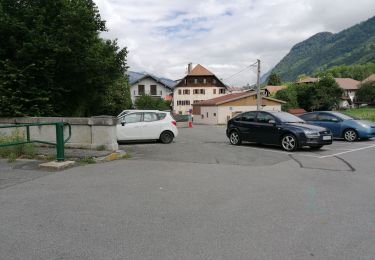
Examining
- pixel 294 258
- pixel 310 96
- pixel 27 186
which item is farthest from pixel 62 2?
pixel 310 96

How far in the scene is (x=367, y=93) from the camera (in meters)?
94.2

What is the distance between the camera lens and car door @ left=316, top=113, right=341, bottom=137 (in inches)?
628

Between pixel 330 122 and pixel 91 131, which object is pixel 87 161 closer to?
pixel 91 131

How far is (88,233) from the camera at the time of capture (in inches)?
168

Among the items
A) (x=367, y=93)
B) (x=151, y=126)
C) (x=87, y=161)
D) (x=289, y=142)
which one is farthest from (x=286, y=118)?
(x=367, y=93)

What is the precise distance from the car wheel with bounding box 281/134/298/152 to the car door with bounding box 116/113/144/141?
19.4 feet

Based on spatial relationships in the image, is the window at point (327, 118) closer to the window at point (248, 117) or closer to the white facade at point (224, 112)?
the window at point (248, 117)

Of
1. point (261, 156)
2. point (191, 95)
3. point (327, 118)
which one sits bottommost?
point (261, 156)

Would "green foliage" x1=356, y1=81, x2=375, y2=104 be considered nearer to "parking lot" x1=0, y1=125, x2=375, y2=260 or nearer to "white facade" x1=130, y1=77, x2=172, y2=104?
"white facade" x1=130, y1=77, x2=172, y2=104

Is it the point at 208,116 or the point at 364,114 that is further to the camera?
the point at 208,116

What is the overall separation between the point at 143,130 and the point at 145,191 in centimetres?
862

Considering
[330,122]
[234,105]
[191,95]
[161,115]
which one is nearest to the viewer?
[161,115]

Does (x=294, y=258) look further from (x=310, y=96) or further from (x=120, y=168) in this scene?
(x=310, y=96)

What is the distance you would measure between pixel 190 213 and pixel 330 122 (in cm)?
1316
